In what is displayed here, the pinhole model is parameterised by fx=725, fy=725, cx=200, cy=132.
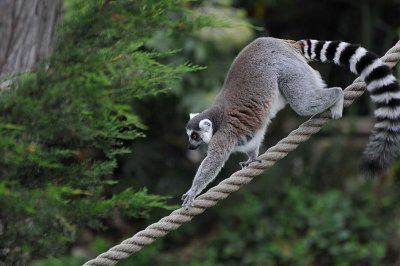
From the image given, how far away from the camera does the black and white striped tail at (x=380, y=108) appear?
153 inches

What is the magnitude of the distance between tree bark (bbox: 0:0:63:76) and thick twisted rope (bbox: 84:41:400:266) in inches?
47.5

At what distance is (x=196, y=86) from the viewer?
7.78 metres

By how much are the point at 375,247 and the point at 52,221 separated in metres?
5.17

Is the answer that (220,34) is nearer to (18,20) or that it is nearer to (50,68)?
(18,20)

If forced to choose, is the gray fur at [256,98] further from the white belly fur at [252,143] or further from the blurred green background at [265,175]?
the blurred green background at [265,175]

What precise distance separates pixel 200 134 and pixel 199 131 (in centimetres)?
2

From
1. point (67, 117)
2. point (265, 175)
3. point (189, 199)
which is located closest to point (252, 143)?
point (189, 199)

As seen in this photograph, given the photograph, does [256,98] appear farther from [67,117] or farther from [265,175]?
[265,175]

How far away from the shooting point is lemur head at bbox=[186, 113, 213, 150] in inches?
178

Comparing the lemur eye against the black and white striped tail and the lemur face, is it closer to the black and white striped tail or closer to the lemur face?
the lemur face

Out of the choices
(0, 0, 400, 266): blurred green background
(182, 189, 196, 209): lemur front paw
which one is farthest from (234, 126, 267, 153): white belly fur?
(0, 0, 400, 266): blurred green background

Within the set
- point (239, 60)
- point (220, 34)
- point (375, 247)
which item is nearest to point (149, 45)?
point (220, 34)

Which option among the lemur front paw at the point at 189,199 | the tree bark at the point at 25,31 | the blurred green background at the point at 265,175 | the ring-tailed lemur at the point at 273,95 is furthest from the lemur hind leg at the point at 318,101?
the tree bark at the point at 25,31

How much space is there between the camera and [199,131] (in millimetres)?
4535
